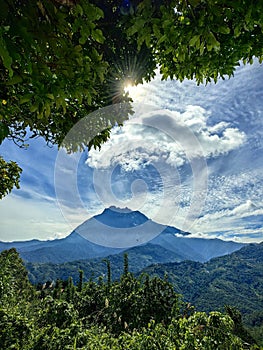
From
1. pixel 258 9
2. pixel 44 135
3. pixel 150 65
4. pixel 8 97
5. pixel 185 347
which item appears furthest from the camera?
pixel 44 135

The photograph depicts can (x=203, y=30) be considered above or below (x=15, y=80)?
above

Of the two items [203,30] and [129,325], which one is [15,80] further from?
[129,325]

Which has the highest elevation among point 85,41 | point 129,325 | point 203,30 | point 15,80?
point 203,30

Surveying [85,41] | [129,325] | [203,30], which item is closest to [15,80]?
[85,41]

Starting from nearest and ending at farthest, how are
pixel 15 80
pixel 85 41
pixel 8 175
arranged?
pixel 15 80 → pixel 85 41 → pixel 8 175

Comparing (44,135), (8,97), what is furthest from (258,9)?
(44,135)

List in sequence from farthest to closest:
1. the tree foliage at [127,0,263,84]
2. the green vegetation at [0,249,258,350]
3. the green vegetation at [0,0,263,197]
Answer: the green vegetation at [0,249,258,350], the tree foliage at [127,0,263,84], the green vegetation at [0,0,263,197]

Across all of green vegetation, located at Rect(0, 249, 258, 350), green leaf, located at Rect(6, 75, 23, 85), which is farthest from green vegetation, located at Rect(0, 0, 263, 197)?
green vegetation, located at Rect(0, 249, 258, 350)

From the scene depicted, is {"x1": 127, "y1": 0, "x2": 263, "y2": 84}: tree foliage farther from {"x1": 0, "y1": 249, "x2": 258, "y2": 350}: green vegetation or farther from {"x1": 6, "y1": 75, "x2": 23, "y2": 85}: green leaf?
{"x1": 0, "y1": 249, "x2": 258, "y2": 350}: green vegetation

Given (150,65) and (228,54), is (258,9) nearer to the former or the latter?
(228,54)

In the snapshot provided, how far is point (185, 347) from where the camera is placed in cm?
404

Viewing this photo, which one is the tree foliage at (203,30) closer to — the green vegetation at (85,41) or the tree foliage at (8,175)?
the green vegetation at (85,41)

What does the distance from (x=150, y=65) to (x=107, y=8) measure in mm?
1344

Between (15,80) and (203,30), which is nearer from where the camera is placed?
(15,80)
